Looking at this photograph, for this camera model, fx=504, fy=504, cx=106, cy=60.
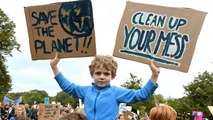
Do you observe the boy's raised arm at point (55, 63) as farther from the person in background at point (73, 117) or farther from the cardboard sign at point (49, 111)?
the cardboard sign at point (49, 111)

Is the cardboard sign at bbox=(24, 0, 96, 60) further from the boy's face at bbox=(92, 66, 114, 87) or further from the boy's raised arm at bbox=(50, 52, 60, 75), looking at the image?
the boy's face at bbox=(92, 66, 114, 87)

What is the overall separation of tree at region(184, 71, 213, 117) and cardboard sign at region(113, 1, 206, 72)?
67.7m

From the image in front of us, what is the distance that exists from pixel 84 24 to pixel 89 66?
0.62 meters

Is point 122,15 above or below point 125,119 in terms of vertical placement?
above

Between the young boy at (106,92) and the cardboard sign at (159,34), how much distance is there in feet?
0.66

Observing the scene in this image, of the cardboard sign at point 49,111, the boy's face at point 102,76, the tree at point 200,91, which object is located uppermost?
the boy's face at point 102,76

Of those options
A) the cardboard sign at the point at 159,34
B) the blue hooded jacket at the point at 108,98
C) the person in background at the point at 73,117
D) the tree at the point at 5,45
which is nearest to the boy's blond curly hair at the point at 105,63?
the blue hooded jacket at the point at 108,98

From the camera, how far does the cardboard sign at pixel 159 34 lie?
509cm

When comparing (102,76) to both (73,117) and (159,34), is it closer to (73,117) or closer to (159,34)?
(159,34)

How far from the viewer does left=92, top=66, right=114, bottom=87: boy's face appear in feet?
16.2

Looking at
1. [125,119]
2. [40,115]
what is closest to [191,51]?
[40,115]

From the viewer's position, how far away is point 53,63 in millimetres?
5398

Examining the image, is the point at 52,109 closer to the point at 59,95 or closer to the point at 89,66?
the point at 89,66

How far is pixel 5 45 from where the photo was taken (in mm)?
59375
